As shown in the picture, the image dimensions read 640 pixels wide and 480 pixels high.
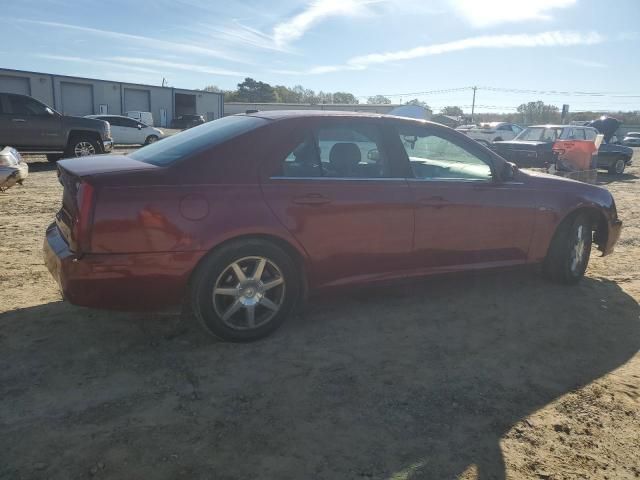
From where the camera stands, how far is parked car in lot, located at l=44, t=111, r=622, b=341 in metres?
3.01

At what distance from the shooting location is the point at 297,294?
3.55m

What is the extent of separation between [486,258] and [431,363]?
1434mm

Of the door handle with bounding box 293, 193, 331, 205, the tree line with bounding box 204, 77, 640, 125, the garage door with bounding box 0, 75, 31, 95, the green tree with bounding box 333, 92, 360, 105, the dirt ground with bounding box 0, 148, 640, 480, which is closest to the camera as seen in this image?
the dirt ground with bounding box 0, 148, 640, 480

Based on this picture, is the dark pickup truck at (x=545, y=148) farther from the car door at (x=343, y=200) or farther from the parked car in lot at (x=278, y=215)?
the car door at (x=343, y=200)

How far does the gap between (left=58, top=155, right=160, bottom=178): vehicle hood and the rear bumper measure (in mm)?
474

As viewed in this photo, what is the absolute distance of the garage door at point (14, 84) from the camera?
36.2m

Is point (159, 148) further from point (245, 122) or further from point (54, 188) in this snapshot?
point (54, 188)

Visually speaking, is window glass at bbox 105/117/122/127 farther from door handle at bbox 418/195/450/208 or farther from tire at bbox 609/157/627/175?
door handle at bbox 418/195/450/208

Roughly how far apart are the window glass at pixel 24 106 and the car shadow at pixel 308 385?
1146 centimetres

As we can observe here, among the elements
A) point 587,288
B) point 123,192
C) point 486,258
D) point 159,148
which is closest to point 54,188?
point 159,148

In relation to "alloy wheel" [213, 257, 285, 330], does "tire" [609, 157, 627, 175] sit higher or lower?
higher

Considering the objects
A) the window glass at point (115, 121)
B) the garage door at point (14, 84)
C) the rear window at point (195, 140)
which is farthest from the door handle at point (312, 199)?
the garage door at point (14, 84)

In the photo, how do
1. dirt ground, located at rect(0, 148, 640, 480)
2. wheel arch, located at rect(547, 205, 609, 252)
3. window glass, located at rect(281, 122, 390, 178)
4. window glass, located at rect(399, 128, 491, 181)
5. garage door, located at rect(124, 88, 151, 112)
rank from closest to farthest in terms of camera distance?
dirt ground, located at rect(0, 148, 640, 480) < window glass, located at rect(281, 122, 390, 178) < window glass, located at rect(399, 128, 491, 181) < wheel arch, located at rect(547, 205, 609, 252) < garage door, located at rect(124, 88, 151, 112)

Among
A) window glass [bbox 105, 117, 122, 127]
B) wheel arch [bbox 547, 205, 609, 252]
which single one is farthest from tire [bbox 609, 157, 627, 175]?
window glass [bbox 105, 117, 122, 127]
